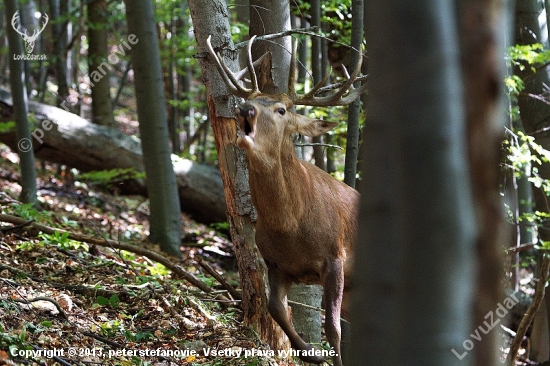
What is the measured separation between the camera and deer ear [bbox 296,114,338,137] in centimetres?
576

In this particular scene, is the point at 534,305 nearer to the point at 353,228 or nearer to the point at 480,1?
the point at 353,228

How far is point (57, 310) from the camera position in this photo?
5750 millimetres

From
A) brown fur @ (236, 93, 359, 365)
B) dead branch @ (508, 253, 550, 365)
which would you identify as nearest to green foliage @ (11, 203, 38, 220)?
brown fur @ (236, 93, 359, 365)

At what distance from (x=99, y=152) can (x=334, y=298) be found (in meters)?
7.92

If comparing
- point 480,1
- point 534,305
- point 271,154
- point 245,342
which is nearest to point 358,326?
point 480,1

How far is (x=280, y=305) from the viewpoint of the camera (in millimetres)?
5641

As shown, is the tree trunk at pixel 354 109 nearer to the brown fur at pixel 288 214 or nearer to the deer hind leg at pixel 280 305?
the brown fur at pixel 288 214

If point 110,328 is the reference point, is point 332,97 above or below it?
above

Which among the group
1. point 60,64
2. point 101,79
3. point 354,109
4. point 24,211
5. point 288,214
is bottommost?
point 24,211

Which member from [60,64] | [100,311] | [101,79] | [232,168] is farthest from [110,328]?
[101,79]

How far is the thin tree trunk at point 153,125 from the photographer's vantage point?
977cm

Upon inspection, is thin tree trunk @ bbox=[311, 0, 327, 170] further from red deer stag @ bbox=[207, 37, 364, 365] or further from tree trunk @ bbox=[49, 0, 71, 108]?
tree trunk @ bbox=[49, 0, 71, 108]

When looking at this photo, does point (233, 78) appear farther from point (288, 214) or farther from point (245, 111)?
point (288, 214)

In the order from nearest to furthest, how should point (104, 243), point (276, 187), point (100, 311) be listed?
point (276, 187) → point (100, 311) → point (104, 243)
